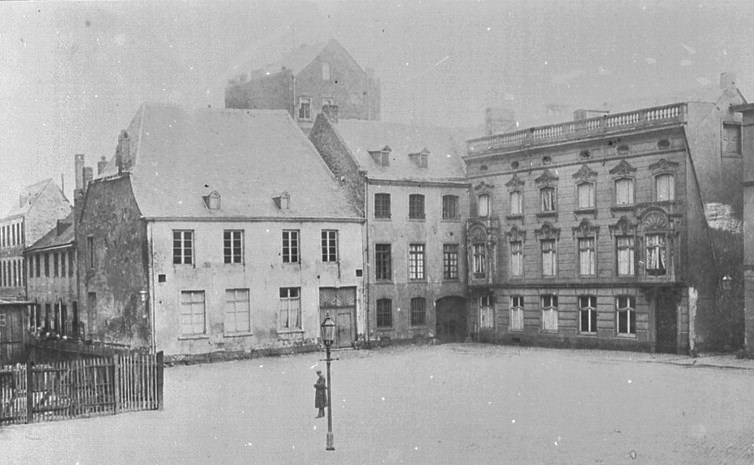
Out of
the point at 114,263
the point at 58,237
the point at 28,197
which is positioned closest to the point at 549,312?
the point at 114,263

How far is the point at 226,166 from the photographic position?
42.0m

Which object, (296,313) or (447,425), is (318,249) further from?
A: (447,425)

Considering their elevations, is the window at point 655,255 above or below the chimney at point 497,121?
below

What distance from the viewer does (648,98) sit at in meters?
43.1

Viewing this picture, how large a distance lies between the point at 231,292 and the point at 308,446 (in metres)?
21.1

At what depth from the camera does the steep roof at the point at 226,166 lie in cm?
3950

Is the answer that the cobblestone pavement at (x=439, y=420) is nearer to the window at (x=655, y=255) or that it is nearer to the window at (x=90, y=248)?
the window at (x=655, y=255)

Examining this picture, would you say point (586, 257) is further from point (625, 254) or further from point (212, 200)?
point (212, 200)

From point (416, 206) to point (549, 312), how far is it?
338 inches

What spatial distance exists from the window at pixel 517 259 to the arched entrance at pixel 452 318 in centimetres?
394

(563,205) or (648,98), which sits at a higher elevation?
(648,98)

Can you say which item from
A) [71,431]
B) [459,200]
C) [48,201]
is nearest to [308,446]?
[71,431]

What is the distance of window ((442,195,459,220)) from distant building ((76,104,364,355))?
5.10 metres

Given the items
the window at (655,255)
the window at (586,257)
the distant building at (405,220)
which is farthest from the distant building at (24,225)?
the window at (655,255)
